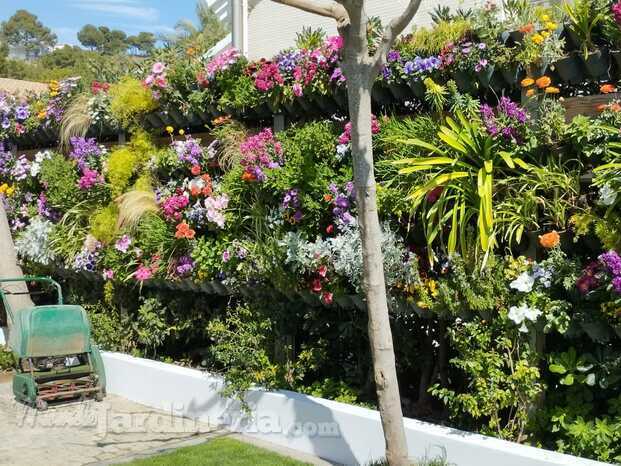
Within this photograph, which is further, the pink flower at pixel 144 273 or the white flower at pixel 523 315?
the pink flower at pixel 144 273

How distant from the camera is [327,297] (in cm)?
558

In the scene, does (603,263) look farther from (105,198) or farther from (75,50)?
(75,50)

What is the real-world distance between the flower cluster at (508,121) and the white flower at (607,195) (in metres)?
0.73

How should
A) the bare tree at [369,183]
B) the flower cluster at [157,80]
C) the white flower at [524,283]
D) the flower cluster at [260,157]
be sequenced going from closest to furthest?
the bare tree at [369,183]
the white flower at [524,283]
the flower cluster at [260,157]
the flower cluster at [157,80]

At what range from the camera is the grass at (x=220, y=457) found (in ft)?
17.4

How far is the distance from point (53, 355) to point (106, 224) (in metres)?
1.52

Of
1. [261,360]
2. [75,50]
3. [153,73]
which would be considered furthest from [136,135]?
[75,50]

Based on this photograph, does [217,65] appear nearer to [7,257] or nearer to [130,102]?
[130,102]

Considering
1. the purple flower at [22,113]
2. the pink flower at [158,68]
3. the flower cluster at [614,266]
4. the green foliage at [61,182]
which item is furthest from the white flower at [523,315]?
the purple flower at [22,113]

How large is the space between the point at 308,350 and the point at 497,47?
286cm

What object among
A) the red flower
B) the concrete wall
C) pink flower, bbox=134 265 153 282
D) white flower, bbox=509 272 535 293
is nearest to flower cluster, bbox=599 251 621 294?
white flower, bbox=509 272 535 293

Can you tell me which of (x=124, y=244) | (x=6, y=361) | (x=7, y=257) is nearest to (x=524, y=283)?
(x=124, y=244)

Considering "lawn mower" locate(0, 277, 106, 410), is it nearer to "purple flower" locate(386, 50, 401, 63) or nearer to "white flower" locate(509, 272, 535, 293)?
"purple flower" locate(386, 50, 401, 63)

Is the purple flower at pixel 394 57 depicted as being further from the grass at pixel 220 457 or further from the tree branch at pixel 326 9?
the grass at pixel 220 457
